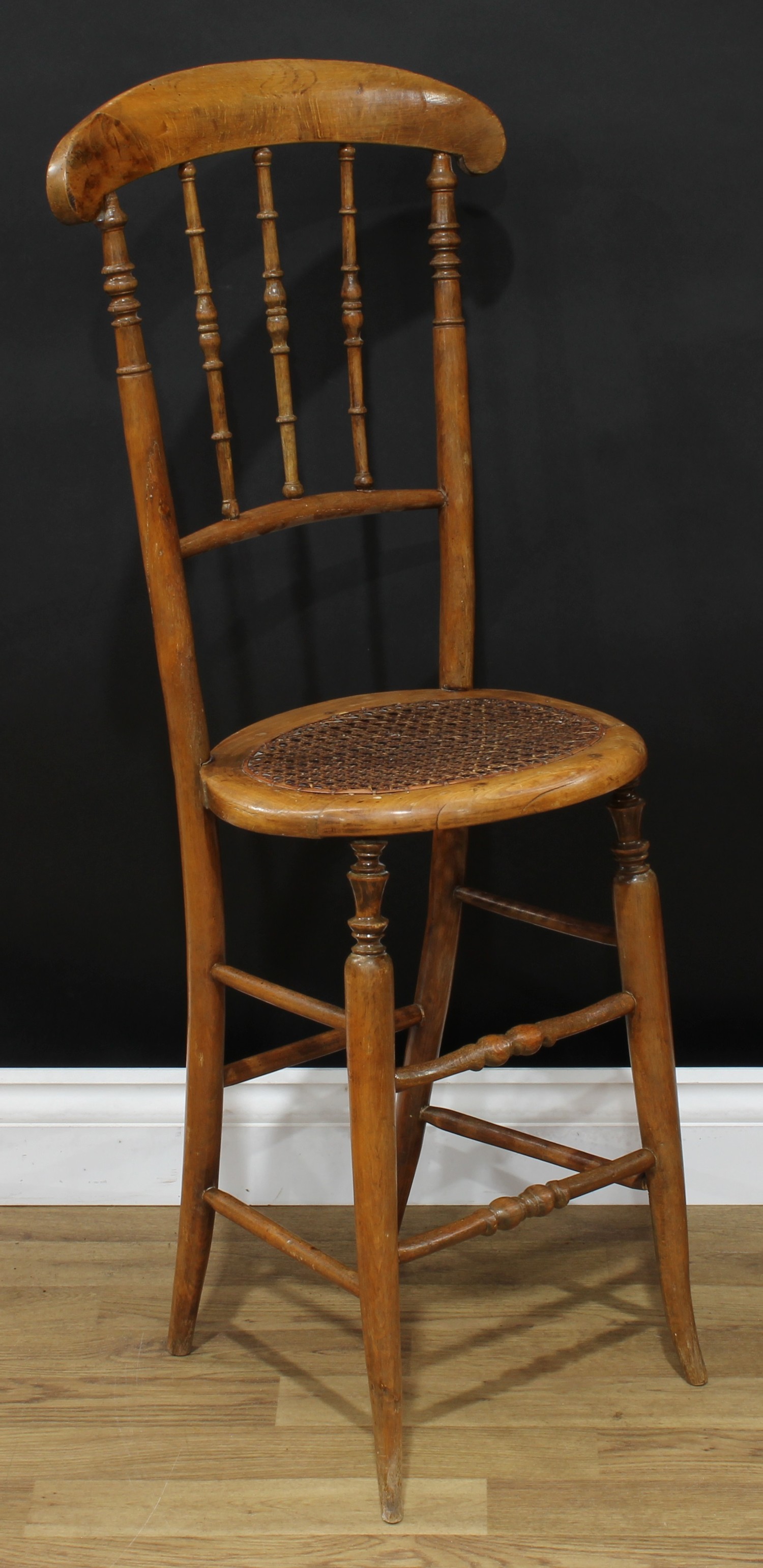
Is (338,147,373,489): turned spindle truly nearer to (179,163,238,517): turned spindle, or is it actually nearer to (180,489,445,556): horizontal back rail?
(180,489,445,556): horizontal back rail

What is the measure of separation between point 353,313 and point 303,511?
181mm

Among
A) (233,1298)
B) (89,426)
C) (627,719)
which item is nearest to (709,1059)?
(627,719)

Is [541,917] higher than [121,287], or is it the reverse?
[121,287]

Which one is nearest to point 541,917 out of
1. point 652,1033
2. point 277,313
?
point 652,1033

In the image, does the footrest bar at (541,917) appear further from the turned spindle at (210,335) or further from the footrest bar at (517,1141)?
the turned spindle at (210,335)

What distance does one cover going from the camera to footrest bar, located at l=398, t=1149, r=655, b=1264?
3.44 feet

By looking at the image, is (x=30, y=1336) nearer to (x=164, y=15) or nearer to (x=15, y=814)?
(x=15, y=814)

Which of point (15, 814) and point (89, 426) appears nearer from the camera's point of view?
point (89, 426)

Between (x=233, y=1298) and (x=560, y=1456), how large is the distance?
1.25 feet

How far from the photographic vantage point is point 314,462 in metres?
1.32

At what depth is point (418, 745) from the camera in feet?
3.51

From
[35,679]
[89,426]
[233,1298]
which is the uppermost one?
[89,426]

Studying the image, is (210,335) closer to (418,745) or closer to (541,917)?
(418,745)

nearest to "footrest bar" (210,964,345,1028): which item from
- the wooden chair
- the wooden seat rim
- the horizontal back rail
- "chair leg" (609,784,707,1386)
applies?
the wooden chair
